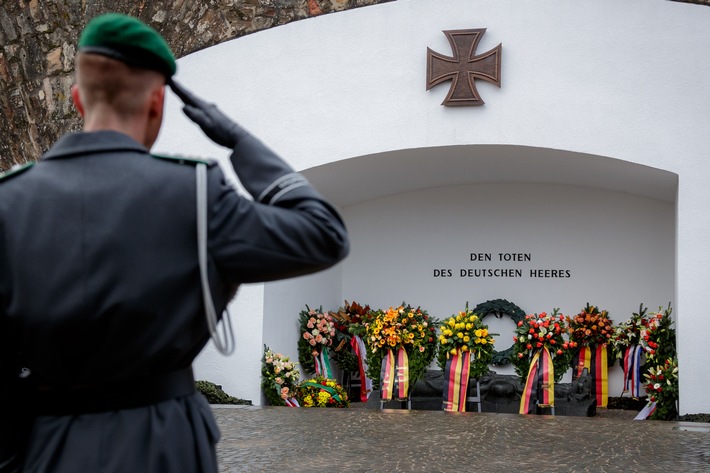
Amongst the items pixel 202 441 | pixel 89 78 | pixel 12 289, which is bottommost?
pixel 202 441

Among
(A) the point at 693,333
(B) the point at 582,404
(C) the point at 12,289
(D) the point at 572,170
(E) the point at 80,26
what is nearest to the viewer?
(C) the point at 12,289

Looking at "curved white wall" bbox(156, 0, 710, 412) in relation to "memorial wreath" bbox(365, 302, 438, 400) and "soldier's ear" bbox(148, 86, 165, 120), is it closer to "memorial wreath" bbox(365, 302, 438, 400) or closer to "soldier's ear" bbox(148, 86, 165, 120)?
"memorial wreath" bbox(365, 302, 438, 400)

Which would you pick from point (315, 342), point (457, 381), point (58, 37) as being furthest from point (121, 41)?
point (58, 37)

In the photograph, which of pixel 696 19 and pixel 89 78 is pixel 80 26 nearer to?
pixel 696 19

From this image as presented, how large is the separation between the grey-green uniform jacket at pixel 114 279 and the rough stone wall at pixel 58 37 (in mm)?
8413

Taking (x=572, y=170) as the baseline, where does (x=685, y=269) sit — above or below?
below

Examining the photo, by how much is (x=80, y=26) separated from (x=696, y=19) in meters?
6.75

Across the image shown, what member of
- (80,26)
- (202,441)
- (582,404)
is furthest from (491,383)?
(202,441)

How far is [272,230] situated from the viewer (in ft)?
5.63

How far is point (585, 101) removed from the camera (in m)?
8.99

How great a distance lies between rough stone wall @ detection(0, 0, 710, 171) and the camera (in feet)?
32.9

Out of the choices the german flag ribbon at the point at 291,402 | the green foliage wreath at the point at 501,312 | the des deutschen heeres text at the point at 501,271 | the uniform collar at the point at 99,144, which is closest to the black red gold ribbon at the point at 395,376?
the german flag ribbon at the point at 291,402

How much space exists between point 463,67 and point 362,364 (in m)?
3.70

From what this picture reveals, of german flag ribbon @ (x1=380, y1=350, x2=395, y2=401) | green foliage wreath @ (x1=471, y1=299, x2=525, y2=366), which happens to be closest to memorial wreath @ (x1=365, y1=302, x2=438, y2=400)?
german flag ribbon @ (x1=380, y1=350, x2=395, y2=401)
